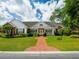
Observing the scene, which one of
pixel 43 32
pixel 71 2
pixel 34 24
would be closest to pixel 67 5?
pixel 71 2

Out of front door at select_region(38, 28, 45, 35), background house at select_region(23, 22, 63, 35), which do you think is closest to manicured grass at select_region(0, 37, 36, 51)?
front door at select_region(38, 28, 45, 35)

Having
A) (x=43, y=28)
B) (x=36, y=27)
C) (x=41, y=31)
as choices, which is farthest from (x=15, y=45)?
(x=36, y=27)

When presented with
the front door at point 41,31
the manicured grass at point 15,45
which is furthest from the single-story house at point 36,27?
the manicured grass at point 15,45

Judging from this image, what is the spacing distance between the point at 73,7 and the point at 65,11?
259 centimetres

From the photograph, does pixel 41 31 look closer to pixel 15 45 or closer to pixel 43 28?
pixel 43 28

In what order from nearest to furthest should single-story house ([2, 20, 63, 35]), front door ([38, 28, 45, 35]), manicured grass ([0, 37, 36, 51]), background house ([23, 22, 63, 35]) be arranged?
manicured grass ([0, 37, 36, 51]) → front door ([38, 28, 45, 35]) → single-story house ([2, 20, 63, 35]) → background house ([23, 22, 63, 35])

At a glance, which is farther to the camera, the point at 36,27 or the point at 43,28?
the point at 36,27

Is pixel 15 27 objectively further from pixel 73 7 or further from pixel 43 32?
pixel 73 7

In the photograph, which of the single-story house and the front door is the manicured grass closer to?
the front door

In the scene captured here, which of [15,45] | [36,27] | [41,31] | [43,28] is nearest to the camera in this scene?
[15,45]

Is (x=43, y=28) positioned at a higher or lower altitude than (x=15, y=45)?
higher

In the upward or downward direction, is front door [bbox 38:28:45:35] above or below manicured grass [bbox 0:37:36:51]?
above

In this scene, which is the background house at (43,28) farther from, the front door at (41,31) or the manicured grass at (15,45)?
the manicured grass at (15,45)

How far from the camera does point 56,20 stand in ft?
296
